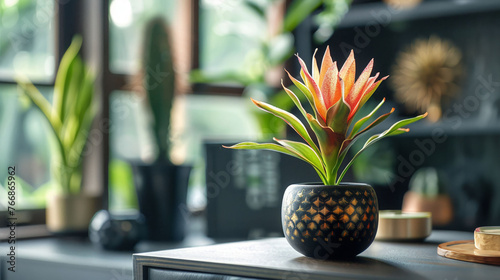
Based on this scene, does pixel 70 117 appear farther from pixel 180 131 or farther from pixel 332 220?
pixel 332 220

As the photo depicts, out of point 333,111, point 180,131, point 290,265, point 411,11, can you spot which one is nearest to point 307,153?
point 333,111

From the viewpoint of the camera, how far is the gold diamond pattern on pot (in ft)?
3.24

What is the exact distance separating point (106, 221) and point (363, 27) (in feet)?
4.84

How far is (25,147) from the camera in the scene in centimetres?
215

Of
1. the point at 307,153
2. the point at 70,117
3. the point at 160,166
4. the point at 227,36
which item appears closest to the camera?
the point at 307,153

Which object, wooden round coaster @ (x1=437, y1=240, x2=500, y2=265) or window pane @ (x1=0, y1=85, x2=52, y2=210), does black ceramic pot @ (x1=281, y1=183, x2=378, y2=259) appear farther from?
window pane @ (x1=0, y1=85, x2=52, y2=210)

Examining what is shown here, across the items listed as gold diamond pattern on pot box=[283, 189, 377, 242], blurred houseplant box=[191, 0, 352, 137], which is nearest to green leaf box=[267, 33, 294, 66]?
blurred houseplant box=[191, 0, 352, 137]

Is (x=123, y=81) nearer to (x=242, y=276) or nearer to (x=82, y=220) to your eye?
(x=82, y=220)

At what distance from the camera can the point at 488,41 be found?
2619 mm

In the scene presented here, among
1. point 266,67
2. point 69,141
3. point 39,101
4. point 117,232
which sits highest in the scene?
point 266,67

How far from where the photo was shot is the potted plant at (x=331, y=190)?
3.25 feet

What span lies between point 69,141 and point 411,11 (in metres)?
1.42

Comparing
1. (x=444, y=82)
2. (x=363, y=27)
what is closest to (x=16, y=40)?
(x=363, y=27)

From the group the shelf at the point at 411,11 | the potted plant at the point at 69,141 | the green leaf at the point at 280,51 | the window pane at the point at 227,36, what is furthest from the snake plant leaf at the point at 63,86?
the shelf at the point at 411,11
